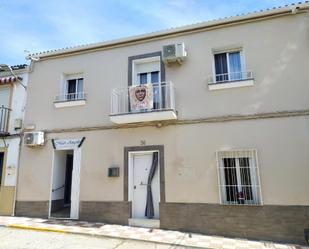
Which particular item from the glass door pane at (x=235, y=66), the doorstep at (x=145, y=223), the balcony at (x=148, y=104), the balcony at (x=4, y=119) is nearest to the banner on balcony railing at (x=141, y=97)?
the balcony at (x=148, y=104)

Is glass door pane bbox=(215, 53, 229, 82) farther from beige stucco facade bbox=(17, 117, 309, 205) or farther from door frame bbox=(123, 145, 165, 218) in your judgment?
door frame bbox=(123, 145, 165, 218)

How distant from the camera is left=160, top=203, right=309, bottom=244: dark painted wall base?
7.52 m

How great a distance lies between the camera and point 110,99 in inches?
399

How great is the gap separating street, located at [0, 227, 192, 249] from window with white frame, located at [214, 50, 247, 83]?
18.9 feet

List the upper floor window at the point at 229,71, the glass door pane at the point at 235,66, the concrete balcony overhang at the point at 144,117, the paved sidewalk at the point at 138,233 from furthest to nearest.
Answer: the glass door pane at the point at 235,66 → the concrete balcony overhang at the point at 144,117 → the upper floor window at the point at 229,71 → the paved sidewalk at the point at 138,233

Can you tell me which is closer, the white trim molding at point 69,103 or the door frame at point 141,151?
the door frame at point 141,151

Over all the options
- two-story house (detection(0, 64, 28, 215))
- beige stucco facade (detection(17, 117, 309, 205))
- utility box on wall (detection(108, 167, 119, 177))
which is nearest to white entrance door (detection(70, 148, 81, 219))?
beige stucco facade (detection(17, 117, 309, 205))

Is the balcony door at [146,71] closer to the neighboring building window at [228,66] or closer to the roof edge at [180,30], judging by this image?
the roof edge at [180,30]

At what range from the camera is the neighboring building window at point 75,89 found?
1095 centimetres

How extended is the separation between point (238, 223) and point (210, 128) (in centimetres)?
310

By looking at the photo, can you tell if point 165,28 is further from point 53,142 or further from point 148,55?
point 53,142

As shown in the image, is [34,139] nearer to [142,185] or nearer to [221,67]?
[142,185]

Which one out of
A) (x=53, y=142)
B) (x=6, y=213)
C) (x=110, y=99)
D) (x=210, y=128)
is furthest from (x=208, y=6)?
(x=6, y=213)

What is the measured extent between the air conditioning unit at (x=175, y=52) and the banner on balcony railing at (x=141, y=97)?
1274 mm
